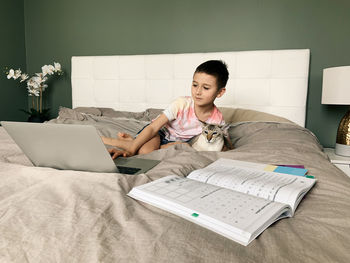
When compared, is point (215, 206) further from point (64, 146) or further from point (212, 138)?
point (212, 138)

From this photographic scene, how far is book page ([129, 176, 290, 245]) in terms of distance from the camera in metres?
0.53

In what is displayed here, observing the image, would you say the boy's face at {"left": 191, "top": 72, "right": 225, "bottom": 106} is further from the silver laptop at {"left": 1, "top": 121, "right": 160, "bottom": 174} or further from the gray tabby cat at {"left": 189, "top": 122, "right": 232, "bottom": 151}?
the silver laptop at {"left": 1, "top": 121, "right": 160, "bottom": 174}

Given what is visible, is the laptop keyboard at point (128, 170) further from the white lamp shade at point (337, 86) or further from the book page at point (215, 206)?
the white lamp shade at point (337, 86)

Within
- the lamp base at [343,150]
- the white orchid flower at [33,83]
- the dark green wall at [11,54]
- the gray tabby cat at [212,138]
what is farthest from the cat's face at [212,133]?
the dark green wall at [11,54]

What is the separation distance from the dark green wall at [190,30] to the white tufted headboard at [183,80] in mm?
163

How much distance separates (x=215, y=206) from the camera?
2.03 ft

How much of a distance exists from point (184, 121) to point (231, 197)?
3.50 ft

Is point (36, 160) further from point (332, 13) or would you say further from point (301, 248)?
point (332, 13)

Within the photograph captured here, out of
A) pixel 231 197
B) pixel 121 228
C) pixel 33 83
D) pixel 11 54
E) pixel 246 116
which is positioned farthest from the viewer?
pixel 11 54

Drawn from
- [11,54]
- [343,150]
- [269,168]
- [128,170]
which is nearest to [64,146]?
[128,170]

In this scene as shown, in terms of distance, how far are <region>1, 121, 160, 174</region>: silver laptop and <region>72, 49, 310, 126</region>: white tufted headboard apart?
171 cm

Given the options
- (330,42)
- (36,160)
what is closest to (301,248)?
(36,160)

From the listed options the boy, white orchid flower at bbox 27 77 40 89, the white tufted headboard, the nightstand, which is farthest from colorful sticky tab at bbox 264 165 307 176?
white orchid flower at bbox 27 77 40 89

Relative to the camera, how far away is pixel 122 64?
2734 mm
